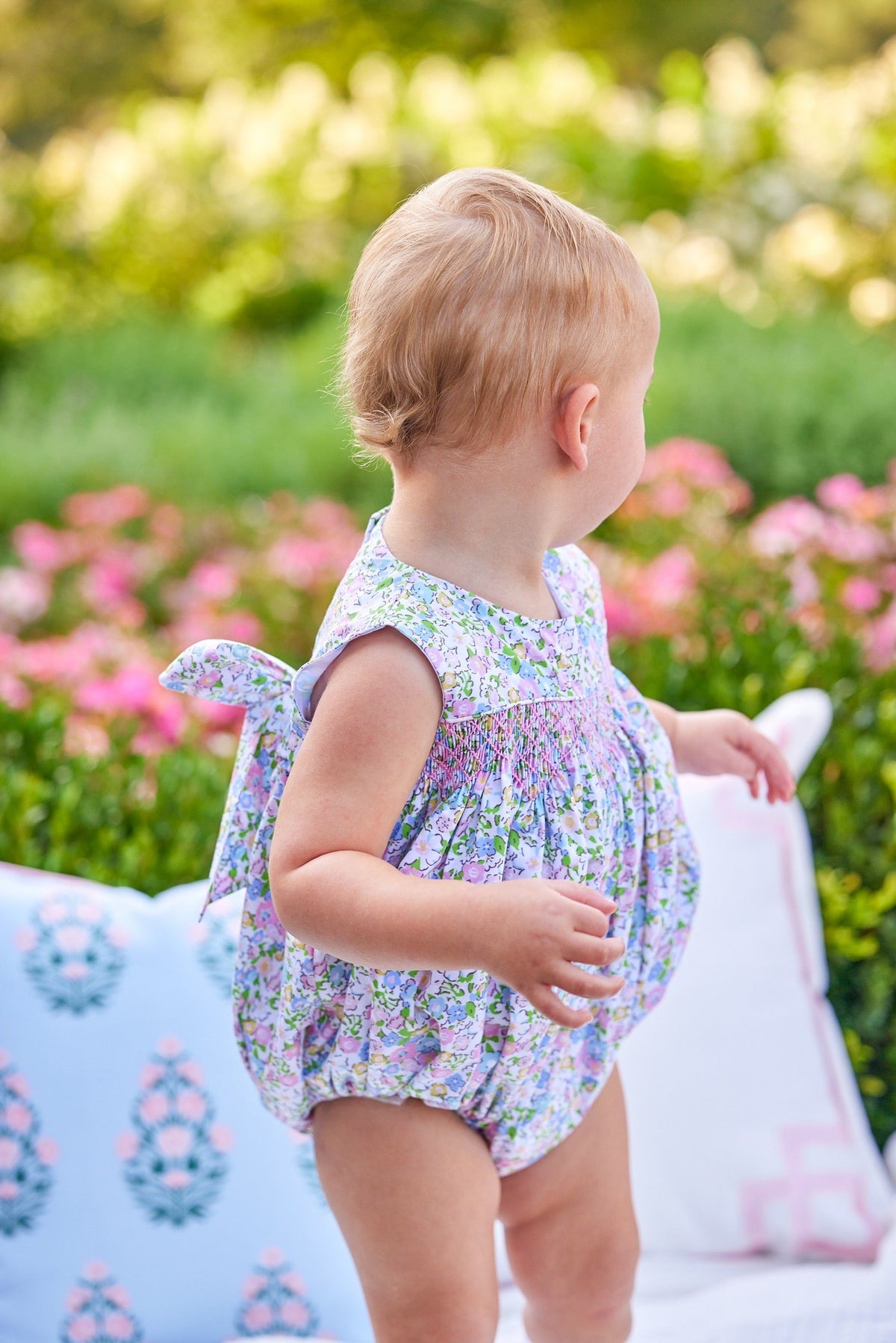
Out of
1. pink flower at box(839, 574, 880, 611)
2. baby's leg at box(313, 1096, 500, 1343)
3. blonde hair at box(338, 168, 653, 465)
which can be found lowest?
baby's leg at box(313, 1096, 500, 1343)

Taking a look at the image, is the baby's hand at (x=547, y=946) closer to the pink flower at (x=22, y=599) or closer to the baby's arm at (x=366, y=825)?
the baby's arm at (x=366, y=825)

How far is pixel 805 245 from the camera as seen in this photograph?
7.11 m

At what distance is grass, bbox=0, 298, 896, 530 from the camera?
4469 millimetres

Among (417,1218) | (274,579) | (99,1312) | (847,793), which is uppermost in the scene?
(274,579)

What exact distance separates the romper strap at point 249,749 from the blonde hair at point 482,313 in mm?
251

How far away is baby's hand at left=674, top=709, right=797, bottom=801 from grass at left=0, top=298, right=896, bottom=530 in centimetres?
299

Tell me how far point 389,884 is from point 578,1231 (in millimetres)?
590

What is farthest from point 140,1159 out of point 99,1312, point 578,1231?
point 578,1231

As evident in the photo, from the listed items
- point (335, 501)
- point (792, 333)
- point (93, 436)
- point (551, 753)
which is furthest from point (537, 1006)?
point (792, 333)

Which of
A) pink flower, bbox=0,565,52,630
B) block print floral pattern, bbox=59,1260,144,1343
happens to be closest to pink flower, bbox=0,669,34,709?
pink flower, bbox=0,565,52,630

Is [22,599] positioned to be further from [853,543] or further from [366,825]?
[366,825]

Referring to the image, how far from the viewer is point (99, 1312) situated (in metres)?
1.63

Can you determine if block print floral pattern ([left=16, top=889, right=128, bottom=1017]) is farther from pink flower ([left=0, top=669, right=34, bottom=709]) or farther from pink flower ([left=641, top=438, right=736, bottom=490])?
pink flower ([left=641, top=438, right=736, bottom=490])

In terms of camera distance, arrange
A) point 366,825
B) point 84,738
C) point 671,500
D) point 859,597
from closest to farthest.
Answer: point 366,825
point 84,738
point 859,597
point 671,500
